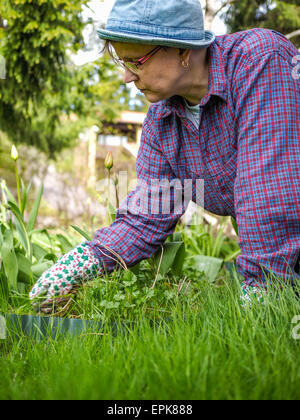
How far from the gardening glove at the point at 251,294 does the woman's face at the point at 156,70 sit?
74cm

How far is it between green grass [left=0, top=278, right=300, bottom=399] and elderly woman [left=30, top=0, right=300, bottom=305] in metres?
0.18

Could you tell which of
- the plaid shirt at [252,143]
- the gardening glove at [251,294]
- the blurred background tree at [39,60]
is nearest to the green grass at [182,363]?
the gardening glove at [251,294]

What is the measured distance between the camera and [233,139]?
1548 mm

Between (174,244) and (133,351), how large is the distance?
0.82 m

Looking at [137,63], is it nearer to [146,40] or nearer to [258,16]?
[146,40]

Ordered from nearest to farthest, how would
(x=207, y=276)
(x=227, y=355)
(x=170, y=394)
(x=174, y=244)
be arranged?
(x=170, y=394) < (x=227, y=355) < (x=174, y=244) < (x=207, y=276)

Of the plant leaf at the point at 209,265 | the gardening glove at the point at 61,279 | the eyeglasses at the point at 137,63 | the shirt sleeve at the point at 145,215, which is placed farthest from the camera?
the plant leaf at the point at 209,265

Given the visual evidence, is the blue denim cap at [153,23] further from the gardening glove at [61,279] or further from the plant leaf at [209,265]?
the plant leaf at [209,265]

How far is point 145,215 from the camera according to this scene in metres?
1.76

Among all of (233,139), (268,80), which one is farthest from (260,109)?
(233,139)

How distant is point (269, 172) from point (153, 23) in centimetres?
60

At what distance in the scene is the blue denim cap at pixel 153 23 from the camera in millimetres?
1312

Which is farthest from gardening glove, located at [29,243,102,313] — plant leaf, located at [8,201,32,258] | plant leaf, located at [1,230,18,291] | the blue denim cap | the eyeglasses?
the blue denim cap
